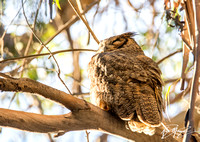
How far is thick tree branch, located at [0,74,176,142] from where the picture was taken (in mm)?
1523

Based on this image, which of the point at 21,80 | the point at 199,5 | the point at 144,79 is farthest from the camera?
the point at 144,79

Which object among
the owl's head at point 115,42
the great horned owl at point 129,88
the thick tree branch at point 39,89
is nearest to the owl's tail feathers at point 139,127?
the great horned owl at point 129,88

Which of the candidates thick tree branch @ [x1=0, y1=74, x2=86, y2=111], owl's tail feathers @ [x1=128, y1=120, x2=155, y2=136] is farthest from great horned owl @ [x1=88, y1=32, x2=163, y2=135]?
thick tree branch @ [x1=0, y1=74, x2=86, y2=111]

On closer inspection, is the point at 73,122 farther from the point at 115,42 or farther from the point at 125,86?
the point at 115,42

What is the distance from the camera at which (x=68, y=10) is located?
5.12 m

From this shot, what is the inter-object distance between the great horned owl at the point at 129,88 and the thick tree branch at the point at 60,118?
92 millimetres

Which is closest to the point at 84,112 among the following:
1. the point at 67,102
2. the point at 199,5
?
the point at 67,102

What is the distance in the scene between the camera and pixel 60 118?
1712 mm

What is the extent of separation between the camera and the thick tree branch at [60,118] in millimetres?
1523

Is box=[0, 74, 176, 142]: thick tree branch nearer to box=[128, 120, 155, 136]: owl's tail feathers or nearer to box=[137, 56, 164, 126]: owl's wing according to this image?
box=[128, 120, 155, 136]: owl's tail feathers

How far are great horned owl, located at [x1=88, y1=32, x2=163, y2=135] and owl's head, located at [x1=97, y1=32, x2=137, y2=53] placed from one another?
43cm

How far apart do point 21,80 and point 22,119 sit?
219 mm

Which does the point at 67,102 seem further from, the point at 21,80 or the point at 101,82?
the point at 101,82

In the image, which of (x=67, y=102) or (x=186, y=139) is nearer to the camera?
(x=186, y=139)
